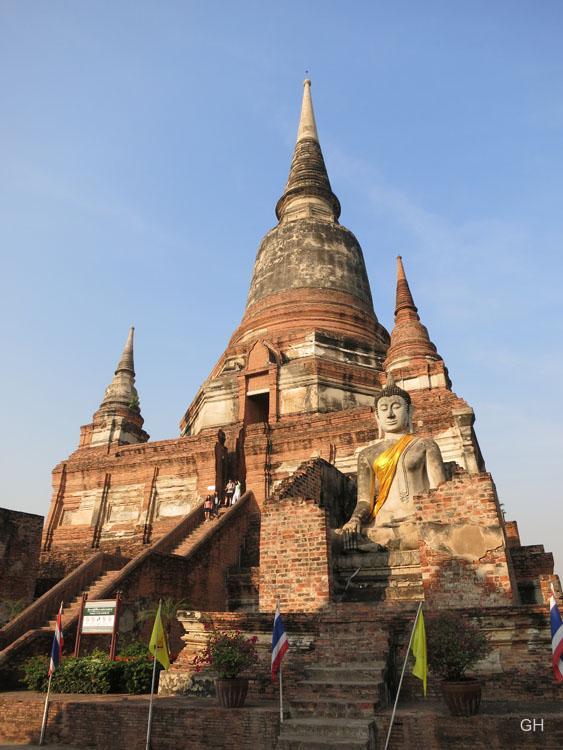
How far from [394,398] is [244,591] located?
535cm

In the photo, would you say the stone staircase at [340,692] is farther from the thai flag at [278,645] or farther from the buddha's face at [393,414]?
the buddha's face at [393,414]

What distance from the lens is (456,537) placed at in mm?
8328

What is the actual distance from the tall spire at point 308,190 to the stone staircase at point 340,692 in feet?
84.7

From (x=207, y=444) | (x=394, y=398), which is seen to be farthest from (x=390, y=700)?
(x=207, y=444)

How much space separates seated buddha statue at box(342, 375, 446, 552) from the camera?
9820 millimetres

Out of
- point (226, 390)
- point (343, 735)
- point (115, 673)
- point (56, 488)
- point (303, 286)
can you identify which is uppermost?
point (303, 286)

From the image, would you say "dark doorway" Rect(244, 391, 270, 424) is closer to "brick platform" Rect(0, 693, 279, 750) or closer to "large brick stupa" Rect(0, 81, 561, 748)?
"large brick stupa" Rect(0, 81, 561, 748)

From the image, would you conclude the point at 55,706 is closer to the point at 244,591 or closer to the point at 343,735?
the point at 343,735

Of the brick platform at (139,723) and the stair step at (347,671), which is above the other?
the stair step at (347,671)

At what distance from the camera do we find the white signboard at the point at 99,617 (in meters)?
9.24

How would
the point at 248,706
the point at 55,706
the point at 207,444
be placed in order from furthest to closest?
the point at 207,444 → the point at 55,706 → the point at 248,706

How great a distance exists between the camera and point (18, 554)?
42.2 ft

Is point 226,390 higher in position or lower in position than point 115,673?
higher

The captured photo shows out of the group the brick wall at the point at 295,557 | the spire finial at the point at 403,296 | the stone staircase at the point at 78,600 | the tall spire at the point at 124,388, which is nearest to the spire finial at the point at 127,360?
the tall spire at the point at 124,388
